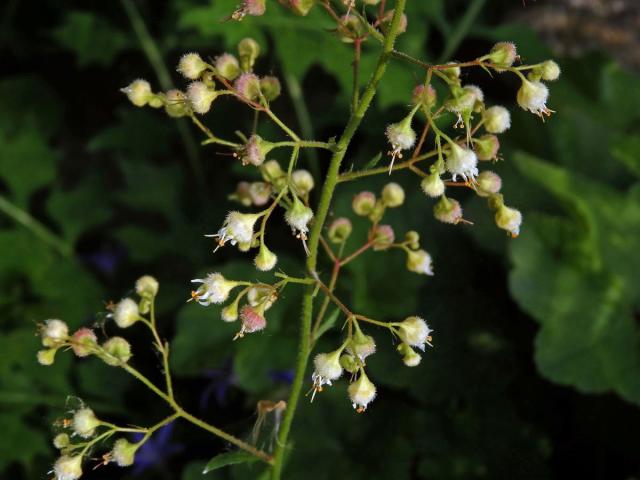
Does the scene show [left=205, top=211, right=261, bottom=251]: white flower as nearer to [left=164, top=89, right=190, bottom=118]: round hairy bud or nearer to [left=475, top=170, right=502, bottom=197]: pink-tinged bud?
[left=164, top=89, right=190, bottom=118]: round hairy bud

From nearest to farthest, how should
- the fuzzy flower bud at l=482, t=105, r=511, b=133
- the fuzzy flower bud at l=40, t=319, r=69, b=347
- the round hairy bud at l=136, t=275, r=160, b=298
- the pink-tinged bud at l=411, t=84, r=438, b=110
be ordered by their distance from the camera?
the pink-tinged bud at l=411, t=84, r=438, b=110 < the fuzzy flower bud at l=482, t=105, r=511, b=133 < the fuzzy flower bud at l=40, t=319, r=69, b=347 < the round hairy bud at l=136, t=275, r=160, b=298

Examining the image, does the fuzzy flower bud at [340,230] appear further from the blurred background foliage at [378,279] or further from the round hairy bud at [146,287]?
the blurred background foliage at [378,279]

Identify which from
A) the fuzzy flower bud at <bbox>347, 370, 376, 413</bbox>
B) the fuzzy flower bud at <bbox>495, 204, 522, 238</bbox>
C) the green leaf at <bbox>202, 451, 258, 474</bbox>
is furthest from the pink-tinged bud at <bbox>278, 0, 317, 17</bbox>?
the green leaf at <bbox>202, 451, 258, 474</bbox>

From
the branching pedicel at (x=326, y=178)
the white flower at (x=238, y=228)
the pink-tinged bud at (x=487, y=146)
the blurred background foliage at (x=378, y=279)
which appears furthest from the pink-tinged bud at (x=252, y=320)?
the blurred background foliage at (x=378, y=279)

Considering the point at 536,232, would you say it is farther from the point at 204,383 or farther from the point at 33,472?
the point at 33,472

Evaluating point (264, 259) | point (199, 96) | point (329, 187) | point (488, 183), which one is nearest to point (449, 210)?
point (488, 183)

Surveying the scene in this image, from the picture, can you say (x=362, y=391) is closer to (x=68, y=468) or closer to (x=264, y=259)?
(x=264, y=259)
